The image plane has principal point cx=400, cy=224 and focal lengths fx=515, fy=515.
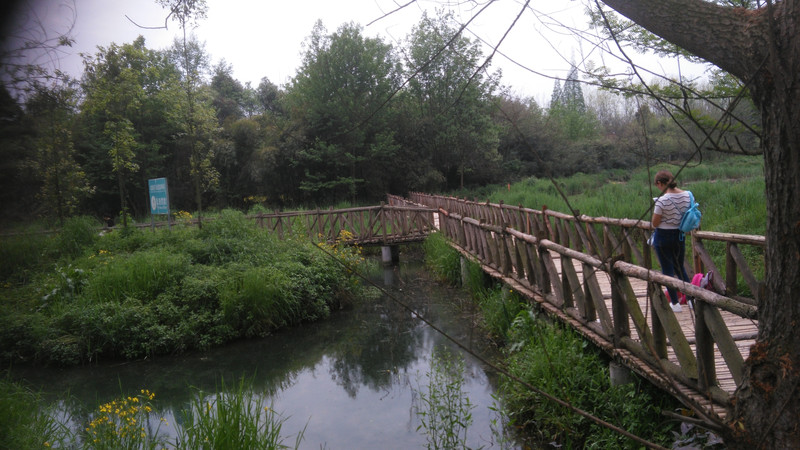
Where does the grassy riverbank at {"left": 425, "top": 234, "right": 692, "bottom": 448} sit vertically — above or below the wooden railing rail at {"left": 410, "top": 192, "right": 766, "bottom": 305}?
below

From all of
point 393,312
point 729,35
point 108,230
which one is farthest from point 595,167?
point 729,35

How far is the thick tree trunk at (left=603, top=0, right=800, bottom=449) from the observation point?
5.01 feet

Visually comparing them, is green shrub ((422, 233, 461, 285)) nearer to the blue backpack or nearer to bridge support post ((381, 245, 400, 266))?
bridge support post ((381, 245, 400, 266))

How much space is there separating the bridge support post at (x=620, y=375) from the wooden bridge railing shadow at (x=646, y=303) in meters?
0.15

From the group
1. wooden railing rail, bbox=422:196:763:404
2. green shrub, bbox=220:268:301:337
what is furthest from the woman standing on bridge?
green shrub, bbox=220:268:301:337

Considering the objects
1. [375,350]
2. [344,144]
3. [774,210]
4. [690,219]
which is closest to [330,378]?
[375,350]

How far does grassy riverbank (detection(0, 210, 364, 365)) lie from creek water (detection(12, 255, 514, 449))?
0.31 meters

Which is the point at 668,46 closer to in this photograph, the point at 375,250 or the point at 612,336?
the point at 612,336

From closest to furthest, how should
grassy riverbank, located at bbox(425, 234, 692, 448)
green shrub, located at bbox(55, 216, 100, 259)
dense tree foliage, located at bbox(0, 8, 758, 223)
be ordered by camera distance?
grassy riverbank, located at bbox(425, 234, 692, 448)
green shrub, located at bbox(55, 216, 100, 259)
dense tree foliage, located at bbox(0, 8, 758, 223)

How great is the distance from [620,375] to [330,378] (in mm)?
3985

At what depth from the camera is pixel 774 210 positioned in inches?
64.5

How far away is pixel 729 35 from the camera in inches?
68.1

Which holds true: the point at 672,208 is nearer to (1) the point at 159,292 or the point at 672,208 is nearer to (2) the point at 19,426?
(2) the point at 19,426

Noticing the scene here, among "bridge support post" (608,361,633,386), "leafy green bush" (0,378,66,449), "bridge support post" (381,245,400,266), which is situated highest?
"leafy green bush" (0,378,66,449)
